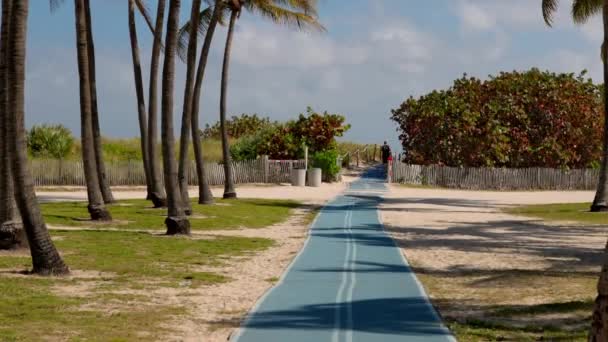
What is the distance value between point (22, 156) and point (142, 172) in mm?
35311

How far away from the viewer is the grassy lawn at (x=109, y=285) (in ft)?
29.5

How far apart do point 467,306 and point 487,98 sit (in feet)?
135

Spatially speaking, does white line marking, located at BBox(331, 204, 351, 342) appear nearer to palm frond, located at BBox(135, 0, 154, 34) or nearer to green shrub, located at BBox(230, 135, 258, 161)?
palm frond, located at BBox(135, 0, 154, 34)

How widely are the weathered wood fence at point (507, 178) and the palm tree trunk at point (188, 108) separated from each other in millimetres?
25661

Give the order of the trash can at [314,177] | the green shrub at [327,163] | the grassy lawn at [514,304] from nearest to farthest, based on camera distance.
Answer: the grassy lawn at [514,304] → the trash can at [314,177] → the green shrub at [327,163]

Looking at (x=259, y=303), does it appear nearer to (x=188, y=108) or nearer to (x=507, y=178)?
(x=188, y=108)

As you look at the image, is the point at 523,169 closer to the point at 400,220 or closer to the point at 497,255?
the point at 400,220

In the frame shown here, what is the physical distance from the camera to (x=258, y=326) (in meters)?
9.13

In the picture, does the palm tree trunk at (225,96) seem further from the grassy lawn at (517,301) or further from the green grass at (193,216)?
the grassy lawn at (517,301)

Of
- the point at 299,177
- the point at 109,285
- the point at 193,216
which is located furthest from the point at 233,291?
the point at 299,177

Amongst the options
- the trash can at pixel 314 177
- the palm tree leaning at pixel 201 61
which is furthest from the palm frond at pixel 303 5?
the trash can at pixel 314 177

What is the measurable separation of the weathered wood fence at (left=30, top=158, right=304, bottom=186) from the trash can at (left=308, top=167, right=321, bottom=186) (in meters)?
1.88

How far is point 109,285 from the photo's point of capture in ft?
40.0

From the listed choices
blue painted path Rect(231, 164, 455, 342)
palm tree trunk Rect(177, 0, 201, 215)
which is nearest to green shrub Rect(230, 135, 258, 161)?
palm tree trunk Rect(177, 0, 201, 215)
